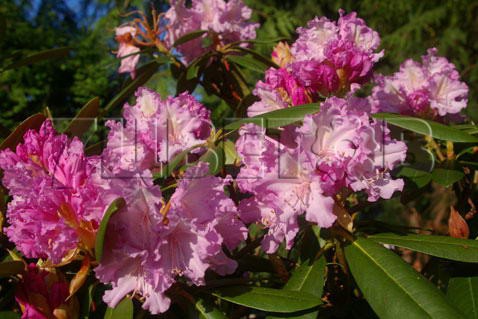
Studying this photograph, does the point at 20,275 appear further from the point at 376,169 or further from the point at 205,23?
the point at 205,23

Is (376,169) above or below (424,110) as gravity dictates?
below

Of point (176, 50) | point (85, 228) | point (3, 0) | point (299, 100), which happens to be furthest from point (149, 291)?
point (3, 0)

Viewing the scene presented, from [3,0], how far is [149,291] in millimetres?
4885

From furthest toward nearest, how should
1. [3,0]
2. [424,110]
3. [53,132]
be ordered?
[3,0], [424,110], [53,132]

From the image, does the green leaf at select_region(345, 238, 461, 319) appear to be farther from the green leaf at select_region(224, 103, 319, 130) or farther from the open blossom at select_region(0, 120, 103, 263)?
the open blossom at select_region(0, 120, 103, 263)

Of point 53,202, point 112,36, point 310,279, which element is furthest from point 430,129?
point 112,36

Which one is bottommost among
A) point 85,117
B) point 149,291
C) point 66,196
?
point 149,291

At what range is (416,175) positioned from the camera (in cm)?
110

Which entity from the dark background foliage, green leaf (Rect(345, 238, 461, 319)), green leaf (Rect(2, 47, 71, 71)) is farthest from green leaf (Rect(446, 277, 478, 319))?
the dark background foliage

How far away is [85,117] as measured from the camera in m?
0.98

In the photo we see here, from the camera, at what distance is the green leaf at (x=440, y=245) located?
748 mm

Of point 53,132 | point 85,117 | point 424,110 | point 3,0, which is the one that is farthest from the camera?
point 3,0

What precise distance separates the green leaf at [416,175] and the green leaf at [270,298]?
455 mm

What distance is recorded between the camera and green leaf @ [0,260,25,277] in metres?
0.71
